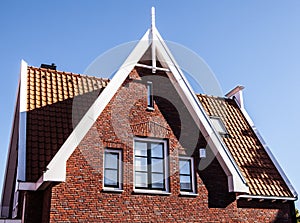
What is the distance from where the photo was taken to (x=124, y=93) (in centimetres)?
1481

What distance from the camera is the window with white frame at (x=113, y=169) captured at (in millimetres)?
13625

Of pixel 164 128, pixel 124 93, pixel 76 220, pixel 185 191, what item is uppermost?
pixel 124 93

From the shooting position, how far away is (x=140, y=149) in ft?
47.6

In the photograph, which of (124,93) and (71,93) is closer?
(124,93)

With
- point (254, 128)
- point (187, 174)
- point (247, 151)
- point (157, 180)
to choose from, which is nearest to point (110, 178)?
point (157, 180)

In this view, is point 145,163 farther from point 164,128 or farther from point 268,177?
point 268,177

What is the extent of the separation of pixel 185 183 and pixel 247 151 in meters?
4.76

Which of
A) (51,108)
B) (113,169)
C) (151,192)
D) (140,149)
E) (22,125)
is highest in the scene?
(51,108)

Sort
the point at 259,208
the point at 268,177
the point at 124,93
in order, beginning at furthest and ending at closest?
the point at 268,177
the point at 259,208
the point at 124,93

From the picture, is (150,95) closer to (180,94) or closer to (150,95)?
(150,95)

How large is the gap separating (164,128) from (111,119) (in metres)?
2.01

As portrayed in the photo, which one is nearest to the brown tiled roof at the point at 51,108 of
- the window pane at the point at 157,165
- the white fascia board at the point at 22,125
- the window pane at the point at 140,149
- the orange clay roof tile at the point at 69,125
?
the orange clay roof tile at the point at 69,125

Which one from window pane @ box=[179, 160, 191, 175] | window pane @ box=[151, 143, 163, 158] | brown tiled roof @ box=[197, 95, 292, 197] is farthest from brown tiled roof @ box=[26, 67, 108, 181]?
brown tiled roof @ box=[197, 95, 292, 197]

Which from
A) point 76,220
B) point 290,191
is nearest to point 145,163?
point 76,220
